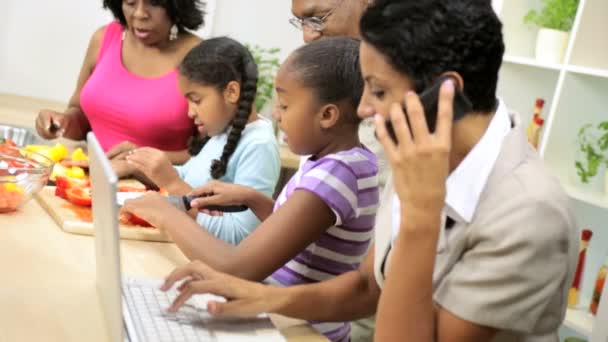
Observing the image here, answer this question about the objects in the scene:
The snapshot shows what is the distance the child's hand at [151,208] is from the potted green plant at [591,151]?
1.49m

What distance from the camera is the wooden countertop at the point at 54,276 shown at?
3.69 feet

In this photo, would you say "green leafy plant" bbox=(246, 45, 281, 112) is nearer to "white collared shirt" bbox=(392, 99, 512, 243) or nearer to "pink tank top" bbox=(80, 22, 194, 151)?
"pink tank top" bbox=(80, 22, 194, 151)

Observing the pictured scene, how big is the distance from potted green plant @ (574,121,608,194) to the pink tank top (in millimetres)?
1342

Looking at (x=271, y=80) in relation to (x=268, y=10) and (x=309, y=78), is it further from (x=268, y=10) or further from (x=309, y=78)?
(x=309, y=78)

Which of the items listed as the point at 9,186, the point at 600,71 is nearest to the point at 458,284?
the point at 9,186

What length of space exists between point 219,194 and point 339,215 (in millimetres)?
301

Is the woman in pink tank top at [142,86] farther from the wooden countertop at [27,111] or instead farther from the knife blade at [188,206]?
the knife blade at [188,206]

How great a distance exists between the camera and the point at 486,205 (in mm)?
998

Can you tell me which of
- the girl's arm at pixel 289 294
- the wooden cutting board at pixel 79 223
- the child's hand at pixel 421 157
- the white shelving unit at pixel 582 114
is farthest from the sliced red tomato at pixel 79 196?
the white shelving unit at pixel 582 114

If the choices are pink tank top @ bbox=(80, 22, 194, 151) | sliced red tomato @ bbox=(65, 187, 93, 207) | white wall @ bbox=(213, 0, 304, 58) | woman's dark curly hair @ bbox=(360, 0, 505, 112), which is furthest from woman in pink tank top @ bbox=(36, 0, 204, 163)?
woman's dark curly hair @ bbox=(360, 0, 505, 112)

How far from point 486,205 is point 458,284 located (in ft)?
0.38

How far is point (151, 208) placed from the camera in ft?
5.11

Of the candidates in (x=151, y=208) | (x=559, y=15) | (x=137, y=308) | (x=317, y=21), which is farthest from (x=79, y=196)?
(x=559, y=15)

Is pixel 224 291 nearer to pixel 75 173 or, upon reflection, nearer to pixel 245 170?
pixel 245 170
